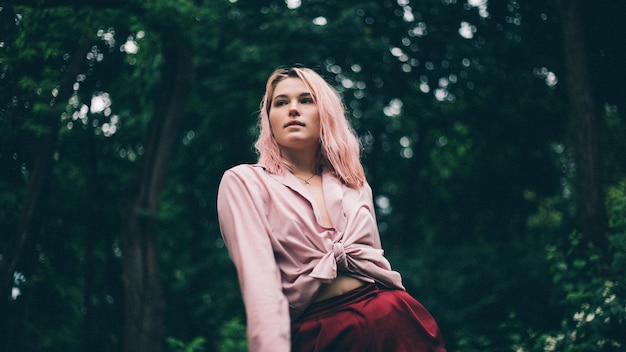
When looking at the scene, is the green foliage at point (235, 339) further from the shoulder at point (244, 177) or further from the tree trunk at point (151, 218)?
the shoulder at point (244, 177)

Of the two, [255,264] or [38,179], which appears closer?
[255,264]

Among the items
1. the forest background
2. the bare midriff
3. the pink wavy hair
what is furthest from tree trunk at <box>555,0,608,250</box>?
the bare midriff

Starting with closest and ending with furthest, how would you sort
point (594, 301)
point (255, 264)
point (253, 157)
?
point (255, 264) → point (594, 301) → point (253, 157)

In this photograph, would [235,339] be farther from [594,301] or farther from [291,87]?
[291,87]

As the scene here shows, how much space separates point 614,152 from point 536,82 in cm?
359

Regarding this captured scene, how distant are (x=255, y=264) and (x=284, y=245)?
0.18m

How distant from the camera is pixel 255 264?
2.10 meters

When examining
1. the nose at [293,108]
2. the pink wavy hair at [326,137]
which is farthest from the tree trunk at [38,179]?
the nose at [293,108]

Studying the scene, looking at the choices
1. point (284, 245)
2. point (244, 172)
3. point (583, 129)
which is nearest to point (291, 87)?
point (244, 172)

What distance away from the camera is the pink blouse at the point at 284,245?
2.04 m

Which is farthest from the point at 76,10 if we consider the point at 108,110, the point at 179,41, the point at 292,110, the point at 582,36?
the point at 582,36

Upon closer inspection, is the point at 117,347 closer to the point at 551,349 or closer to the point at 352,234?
the point at 551,349

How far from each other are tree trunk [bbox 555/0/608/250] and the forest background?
14mm

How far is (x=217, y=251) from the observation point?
1018cm
